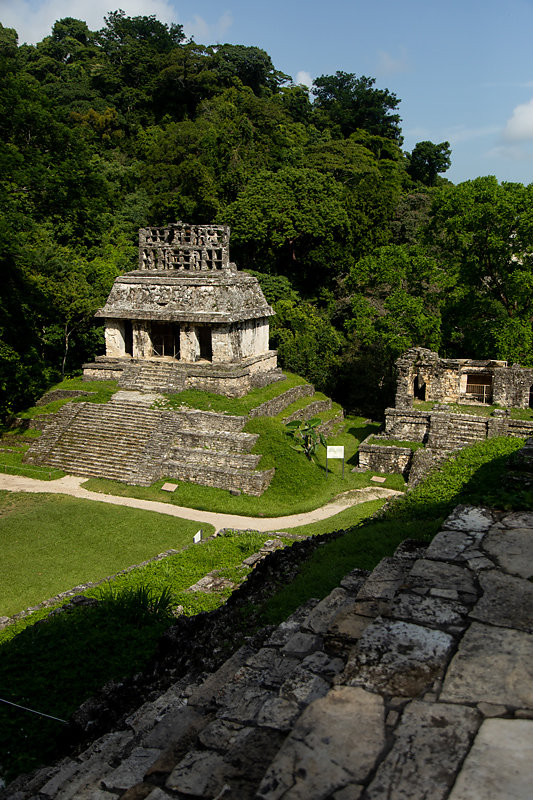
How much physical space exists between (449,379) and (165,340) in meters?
10.8

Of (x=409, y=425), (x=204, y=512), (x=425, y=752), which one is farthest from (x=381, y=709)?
(x=409, y=425)

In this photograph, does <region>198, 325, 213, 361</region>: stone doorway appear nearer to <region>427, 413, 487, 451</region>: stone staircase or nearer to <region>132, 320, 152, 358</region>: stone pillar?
<region>132, 320, 152, 358</region>: stone pillar

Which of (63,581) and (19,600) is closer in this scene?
(19,600)

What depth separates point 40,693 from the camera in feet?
23.5

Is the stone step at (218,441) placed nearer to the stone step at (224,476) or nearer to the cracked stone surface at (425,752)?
the stone step at (224,476)

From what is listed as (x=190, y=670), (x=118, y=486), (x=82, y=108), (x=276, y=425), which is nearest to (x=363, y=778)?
(x=190, y=670)

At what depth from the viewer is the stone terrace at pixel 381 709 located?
284 centimetres

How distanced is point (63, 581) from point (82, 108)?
153ft

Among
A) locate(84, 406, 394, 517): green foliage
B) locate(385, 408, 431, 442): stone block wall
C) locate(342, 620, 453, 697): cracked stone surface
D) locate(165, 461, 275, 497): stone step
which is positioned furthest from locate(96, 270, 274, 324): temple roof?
locate(342, 620, 453, 697): cracked stone surface

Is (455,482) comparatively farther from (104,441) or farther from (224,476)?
(104,441)

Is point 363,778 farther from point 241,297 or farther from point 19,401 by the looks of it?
point 19,401

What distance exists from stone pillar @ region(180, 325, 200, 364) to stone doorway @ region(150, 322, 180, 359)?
Result: 3.83 feet

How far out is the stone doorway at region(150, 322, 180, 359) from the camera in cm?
2364

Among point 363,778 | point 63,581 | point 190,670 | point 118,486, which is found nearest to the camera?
point 363,778
